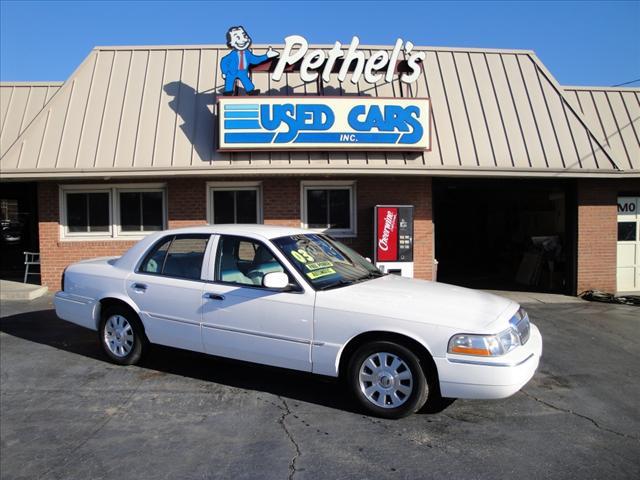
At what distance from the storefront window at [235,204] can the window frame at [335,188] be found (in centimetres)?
99

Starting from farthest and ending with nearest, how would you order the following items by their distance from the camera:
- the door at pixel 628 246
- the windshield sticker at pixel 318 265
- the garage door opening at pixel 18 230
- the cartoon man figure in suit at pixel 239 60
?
the garage door opening at pixel 18 230 < the door at pixel 628 246 < the cartoon man figure in suit at pixel 239 60 < the windshield sticker at pixel 318 265

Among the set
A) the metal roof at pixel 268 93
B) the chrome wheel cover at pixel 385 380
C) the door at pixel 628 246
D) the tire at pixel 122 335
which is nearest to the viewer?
the chrome wheel cover at pixel 385 380

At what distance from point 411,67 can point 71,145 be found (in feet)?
23.1

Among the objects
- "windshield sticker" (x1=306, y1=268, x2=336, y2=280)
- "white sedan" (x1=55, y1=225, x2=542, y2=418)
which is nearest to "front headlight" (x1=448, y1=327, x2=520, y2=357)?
"white sedan" (x1=55, y1=225, x2=542, y2=418)

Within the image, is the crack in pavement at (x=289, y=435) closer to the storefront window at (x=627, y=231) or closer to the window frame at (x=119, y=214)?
the window frame at (x=119, y=214)

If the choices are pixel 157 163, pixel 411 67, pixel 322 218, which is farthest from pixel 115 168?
pixel 411 67

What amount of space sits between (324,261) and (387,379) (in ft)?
4.57

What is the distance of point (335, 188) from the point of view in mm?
11000

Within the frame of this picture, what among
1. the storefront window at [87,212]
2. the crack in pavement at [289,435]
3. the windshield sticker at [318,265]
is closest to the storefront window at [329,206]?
the storefront window at [87,212]

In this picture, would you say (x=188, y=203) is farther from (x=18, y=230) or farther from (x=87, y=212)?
(x=18, y=230)

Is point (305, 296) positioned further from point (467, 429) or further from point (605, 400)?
point (605, 400)

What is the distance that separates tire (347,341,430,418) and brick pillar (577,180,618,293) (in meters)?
8.04

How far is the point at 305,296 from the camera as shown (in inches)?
182

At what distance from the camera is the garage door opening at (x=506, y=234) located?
11.5m
